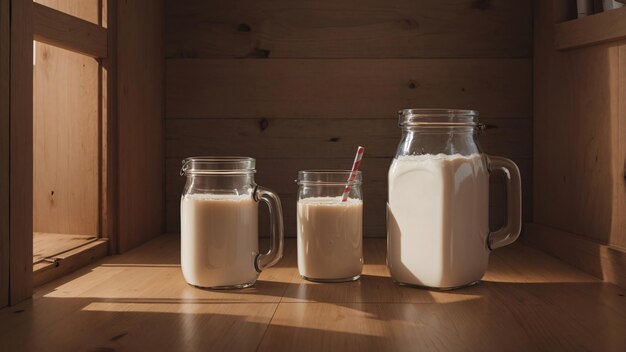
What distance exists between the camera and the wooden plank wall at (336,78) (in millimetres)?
1435

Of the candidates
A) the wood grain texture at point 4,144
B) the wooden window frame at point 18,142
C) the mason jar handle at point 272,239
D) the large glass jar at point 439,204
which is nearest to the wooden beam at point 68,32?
the wooden window frame at point 18,142

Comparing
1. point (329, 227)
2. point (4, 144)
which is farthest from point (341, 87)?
point (4, 144)

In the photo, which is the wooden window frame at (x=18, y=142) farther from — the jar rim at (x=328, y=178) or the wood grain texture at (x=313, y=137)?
the wood grain texture at (x=313, y=137)

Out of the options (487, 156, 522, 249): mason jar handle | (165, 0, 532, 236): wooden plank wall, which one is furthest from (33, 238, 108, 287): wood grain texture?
(487, 156, 522, 249): mason jar handle

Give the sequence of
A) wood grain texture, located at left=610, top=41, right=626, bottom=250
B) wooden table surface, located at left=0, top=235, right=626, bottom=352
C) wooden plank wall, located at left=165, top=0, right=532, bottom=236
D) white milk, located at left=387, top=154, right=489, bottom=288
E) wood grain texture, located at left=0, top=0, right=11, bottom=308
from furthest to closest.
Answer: wooden plank wall, located at left=165, top=0, right=532, bottom=236 < wood grain texture, located at left=610, top=41, right=626, bottom=250 < white milk, located at left=387, top=154, right=489, bottom=288 < wood grain texture, located at left=0, top=0, right=11, bottom=308 < wooden table surface, located at left=0, top=235, right=626, bottom=352

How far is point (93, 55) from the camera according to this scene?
1130 mm

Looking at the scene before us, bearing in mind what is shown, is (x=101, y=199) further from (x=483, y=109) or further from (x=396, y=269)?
(x=483, y=109)

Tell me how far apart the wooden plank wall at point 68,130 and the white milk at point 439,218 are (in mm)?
572

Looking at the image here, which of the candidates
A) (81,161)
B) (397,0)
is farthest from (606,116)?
(81,161)

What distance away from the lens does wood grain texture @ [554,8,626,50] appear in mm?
1029

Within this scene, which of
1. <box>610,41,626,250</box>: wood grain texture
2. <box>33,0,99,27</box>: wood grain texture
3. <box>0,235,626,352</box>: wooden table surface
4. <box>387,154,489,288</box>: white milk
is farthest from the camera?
<box>33,0,99,27</box>: wood grain texture

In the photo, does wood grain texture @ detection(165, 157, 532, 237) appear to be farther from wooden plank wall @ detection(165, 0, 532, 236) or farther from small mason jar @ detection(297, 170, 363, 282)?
small mason jar @ detection(297, 170, 363, 282)

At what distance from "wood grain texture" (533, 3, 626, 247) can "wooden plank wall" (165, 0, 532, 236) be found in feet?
0.27

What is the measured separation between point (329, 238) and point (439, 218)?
0.55 ft
